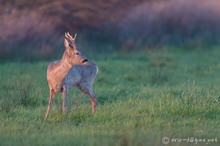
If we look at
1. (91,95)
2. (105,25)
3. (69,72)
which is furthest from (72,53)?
(105,25)

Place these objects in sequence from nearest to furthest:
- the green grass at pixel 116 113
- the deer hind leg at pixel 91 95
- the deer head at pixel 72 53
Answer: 1. the green grass at pixel 116 113
2. the deer head at pixel 72 53
3. the deer hind leg at pixel 91 95

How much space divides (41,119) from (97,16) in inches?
512

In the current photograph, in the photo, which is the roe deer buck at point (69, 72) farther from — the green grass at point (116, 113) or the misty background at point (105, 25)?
the misty background at point (105, 25)

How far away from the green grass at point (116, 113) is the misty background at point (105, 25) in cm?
459

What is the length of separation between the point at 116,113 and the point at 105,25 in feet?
41.2

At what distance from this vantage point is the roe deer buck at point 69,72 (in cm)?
1020

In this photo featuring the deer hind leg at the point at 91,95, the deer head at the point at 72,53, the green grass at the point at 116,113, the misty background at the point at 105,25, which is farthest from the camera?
the misty background at the point at 105,25

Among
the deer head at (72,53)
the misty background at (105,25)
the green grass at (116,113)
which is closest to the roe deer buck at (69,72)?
the deer head at (72,53)

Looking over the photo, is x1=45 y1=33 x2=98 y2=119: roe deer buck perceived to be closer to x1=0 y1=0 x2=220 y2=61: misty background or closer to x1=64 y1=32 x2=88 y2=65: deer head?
x1=64 y1=32 x2=88 y2=65: deer head

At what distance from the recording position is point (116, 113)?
10.4 m

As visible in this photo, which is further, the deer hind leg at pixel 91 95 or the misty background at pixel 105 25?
the misty background at pixel 105 25

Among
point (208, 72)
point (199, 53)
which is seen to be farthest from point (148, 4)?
point (208, 72)

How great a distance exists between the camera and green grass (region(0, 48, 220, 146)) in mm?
8766

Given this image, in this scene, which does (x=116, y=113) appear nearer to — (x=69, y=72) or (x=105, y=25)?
(x=69, y=72)
